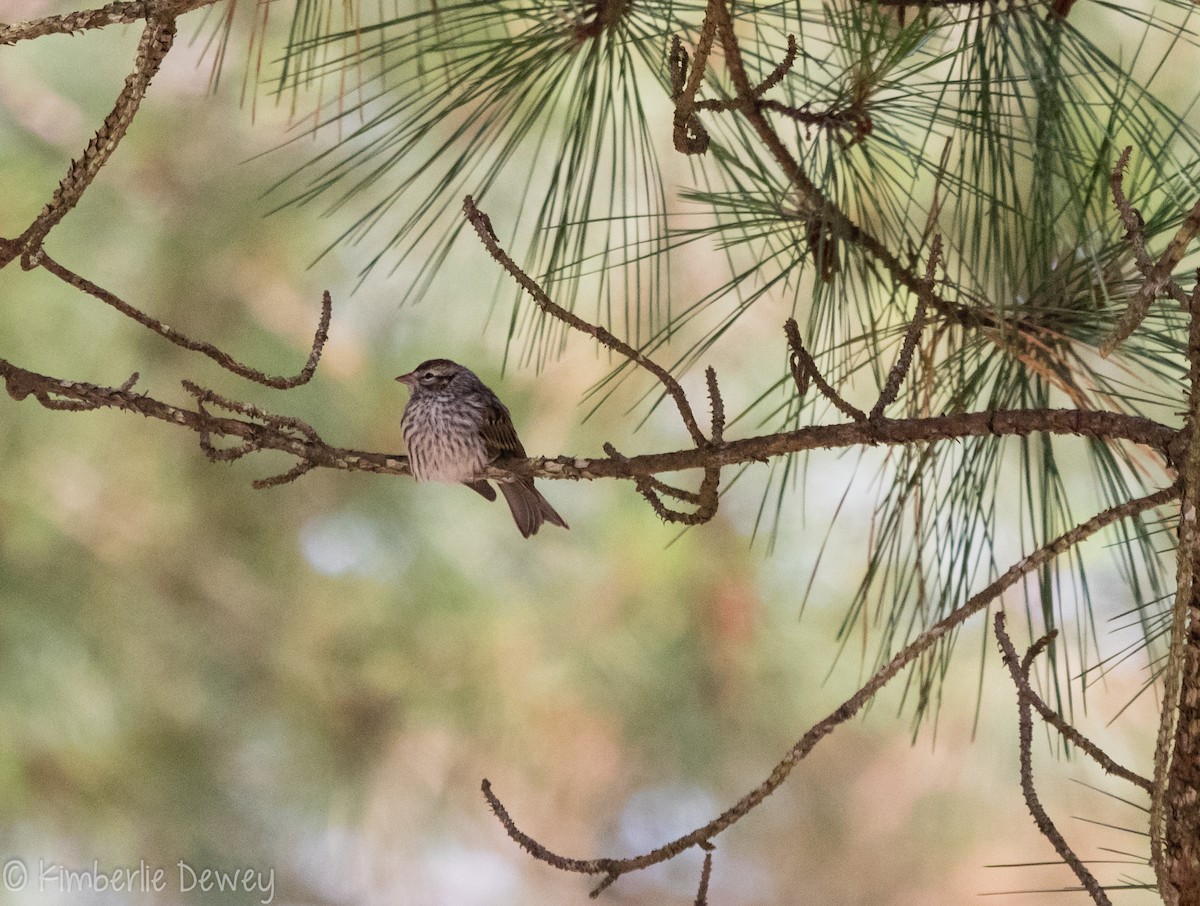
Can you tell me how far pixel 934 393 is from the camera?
1.32 meters

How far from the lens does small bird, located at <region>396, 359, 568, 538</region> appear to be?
161 cm

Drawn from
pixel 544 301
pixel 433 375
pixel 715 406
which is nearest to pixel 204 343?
pixel 544 301

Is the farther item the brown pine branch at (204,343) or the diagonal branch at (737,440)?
the brown pine branch at (204,343)

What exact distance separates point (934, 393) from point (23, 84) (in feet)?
6.73

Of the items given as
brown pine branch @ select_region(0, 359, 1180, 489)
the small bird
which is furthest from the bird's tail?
brown pine branch @ select_region(0, 359, 1180, 489)

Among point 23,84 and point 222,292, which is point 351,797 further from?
point 23,84

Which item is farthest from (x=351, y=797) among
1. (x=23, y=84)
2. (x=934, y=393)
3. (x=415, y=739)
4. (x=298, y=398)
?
(x=934, y=393)

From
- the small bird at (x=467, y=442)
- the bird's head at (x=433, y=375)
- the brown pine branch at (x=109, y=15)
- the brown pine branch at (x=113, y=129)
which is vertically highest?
the bird's head at (x=433, y=375)

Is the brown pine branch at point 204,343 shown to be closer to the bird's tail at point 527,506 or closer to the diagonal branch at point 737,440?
the diagonal branch at point 737,440

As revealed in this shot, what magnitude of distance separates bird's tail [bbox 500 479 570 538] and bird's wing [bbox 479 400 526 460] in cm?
5

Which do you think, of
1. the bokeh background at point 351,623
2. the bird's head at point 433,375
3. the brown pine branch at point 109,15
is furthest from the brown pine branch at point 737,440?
the bokeh background at point 351,623

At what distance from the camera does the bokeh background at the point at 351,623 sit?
2545 millimetres

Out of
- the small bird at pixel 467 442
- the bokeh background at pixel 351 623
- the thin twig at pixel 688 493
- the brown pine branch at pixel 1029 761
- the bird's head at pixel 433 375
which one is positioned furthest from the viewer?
the bokeh background at pixel 351 623

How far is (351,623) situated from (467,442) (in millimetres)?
1182
